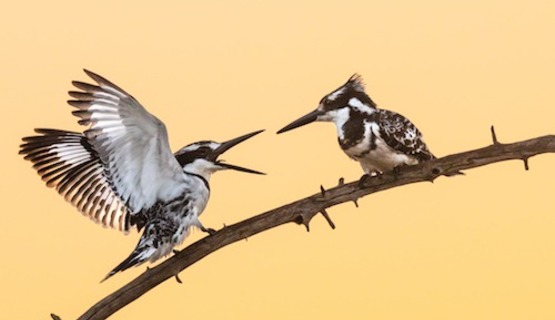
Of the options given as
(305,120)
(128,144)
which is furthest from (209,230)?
(305,120)

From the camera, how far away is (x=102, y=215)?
3846 mm

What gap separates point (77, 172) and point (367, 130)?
1.19 m

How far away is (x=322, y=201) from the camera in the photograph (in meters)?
3.40

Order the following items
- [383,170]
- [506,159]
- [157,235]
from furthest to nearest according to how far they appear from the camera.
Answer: [383,170]
[157,235]
[506,159]

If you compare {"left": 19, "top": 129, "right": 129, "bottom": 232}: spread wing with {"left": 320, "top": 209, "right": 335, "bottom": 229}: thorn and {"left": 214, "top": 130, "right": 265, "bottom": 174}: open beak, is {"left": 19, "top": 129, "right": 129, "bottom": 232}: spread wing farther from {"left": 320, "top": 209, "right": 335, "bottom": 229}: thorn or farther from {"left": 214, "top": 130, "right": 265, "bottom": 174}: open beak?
{"left": 320, "top": 209, "right": 335, "bottom": 229}: thorn

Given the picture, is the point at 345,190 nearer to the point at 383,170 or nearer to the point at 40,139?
the point at 383,170

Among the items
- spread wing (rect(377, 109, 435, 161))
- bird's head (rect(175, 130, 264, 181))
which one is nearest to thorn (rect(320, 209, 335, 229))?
bird's head (rect(175, 130, 264, 181))

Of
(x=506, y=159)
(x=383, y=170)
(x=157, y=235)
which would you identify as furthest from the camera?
(x=383, y=170)

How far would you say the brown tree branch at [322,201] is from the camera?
3.34m

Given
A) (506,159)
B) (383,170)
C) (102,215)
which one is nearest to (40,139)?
(102,215)

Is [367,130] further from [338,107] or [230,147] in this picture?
[230,147]

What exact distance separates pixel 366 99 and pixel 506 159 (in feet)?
2.79

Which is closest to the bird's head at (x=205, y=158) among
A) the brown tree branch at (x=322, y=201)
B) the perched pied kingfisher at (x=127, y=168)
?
the perched pied kingfisher at (x=127, y=168)

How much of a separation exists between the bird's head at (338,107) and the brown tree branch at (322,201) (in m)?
0.55
